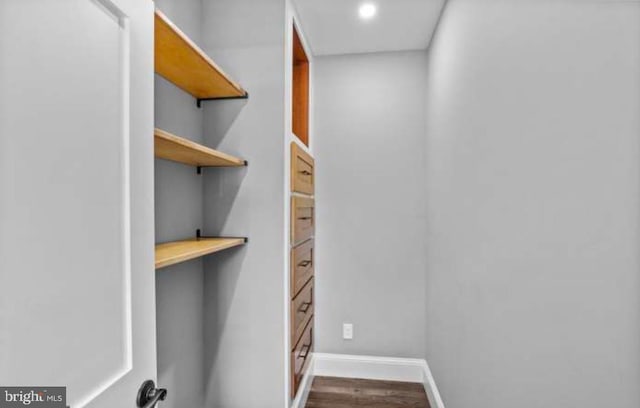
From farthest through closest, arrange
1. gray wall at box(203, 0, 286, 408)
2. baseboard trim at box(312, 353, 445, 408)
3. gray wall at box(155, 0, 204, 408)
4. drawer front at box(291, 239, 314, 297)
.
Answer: baseboard trim at box(312, 353, 445, 408)
drawer front at box(291, 239, 314, 297)
gray wall at box(203, 0, 286, 408)
gray wall at box(155, 0, 204, 408)

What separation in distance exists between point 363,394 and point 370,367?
0.76ft

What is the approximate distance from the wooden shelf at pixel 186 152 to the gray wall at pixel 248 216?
0.13m

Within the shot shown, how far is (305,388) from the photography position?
215cm

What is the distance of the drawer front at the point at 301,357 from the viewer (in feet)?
5.99

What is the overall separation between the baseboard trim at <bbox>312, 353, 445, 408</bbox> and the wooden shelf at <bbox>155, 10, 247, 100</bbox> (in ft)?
6.48

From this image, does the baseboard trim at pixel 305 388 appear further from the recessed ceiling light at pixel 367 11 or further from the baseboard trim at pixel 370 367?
the recessed ceiling light at pixel 367 11

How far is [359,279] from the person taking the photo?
250cm

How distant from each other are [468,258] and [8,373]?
144 centimetres

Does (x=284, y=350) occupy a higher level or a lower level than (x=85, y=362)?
lower

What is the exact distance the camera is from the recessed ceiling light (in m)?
1.89

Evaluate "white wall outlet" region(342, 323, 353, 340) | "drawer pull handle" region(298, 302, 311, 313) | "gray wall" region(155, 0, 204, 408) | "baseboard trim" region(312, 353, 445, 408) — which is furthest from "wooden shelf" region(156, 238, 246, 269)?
"baseboard trim" region(312, 353, 445, 408)

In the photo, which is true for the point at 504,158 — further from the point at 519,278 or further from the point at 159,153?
the point at 159,153

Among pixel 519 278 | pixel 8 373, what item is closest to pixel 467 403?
pixel 519 278

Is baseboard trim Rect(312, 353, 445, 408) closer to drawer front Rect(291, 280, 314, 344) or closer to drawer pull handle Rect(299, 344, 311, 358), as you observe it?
drawer pull handle Rect(299, 344, 311, 358)
